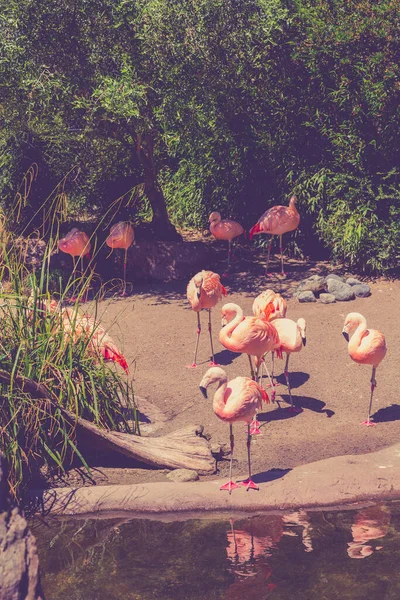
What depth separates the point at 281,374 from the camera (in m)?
8.48

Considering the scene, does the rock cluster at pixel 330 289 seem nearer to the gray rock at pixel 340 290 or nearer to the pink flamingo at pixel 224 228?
the gray rock at pixel 340 290

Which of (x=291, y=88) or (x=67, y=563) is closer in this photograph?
(x=67, y=563)

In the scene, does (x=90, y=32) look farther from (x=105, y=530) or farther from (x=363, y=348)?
(x=105, y=530)

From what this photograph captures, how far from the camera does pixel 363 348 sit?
717 cm

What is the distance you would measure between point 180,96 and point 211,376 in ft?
17.7

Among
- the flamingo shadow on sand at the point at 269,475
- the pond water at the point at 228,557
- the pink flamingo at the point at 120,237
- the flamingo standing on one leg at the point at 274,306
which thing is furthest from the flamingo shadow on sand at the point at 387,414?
the pink flamingo at the point at 120,237

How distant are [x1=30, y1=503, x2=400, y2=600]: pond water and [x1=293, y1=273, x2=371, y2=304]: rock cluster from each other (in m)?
4.57

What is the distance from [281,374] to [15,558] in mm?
4931

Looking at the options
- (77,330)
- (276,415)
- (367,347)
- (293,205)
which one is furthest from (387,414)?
(293,205)

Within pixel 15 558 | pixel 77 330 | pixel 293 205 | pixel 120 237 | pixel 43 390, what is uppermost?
pixel 293 205

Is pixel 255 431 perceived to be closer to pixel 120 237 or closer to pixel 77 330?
pixel 77 330

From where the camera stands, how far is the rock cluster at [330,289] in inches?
405

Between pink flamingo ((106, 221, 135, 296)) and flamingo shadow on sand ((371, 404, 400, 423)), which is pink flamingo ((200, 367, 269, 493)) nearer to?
flamingo shadow on sand ((371, 404, 400, 423))

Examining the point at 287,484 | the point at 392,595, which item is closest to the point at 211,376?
the point at 287,484
